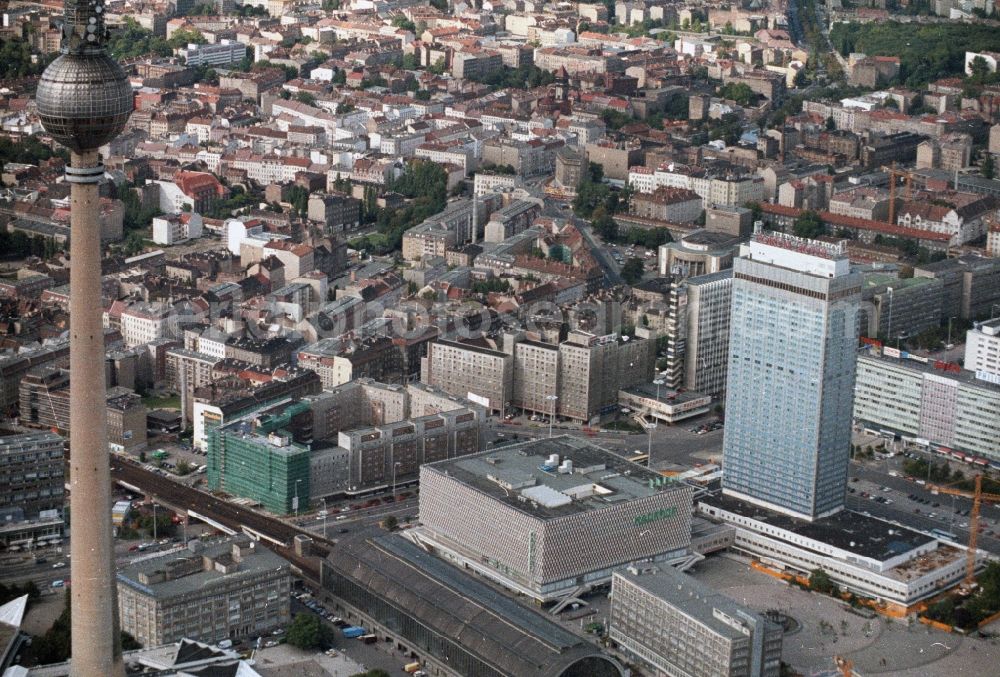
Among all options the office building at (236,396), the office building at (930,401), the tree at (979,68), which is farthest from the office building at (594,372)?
the tree at (979,68)

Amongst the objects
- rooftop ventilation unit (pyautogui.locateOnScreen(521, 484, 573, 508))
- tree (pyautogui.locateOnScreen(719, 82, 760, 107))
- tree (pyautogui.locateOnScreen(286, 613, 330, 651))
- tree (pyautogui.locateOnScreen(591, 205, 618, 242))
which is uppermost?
tree (pyautogui.locateOnScreen(719, 82, 760, 107))

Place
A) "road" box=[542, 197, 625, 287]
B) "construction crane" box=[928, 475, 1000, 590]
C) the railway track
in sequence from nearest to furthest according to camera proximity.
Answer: "construction crane" box=[928, 475, 1000, 590]
the railway track
"road" box=[542, 197, 625, 287]

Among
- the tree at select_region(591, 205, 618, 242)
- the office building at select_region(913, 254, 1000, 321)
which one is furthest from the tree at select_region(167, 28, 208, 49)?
the office building at select_region(913, 254, 1000, 321)

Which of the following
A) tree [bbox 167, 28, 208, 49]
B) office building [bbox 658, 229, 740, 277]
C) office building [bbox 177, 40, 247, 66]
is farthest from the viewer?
tree [bbox 167, 28, 208, 49]

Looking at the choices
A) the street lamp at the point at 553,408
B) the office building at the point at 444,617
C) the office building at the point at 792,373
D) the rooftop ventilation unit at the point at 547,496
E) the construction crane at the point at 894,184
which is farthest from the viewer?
the construction crane at the point at 894,184

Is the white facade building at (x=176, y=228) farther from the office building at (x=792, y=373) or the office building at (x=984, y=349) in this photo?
the office building at (x=984, y=349)

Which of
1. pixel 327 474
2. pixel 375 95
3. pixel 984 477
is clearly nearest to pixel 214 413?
pixel 327 474

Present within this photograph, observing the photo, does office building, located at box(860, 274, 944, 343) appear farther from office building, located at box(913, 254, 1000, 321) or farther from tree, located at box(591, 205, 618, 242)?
tree, located at box(591, 205, 618, 242)
